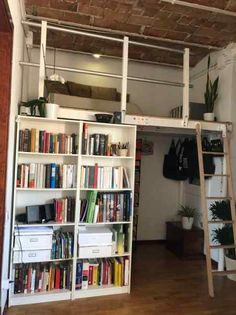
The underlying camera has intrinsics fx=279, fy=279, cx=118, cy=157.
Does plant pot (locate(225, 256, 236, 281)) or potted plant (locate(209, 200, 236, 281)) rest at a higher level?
potted plant (locate(209, 200, 236, 281))

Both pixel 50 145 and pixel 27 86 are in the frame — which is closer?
pixel 50 145

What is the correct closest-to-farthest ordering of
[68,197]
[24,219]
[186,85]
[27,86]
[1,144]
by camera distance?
[1,144]
[24,219]
[68,197]
[186,85]
[27,86]

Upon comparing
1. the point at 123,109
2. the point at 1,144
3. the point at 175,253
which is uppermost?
the point at 123,109

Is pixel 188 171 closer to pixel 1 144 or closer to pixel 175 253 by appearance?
A: pixel 175 253

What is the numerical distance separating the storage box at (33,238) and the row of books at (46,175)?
0.46 metres

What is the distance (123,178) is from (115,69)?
231 cm

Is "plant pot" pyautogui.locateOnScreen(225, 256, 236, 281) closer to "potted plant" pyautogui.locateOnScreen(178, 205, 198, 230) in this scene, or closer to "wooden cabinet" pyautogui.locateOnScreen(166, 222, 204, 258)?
"wooden cabinet" pyautogui.locateOnScreen(166, 222, 204, 258)

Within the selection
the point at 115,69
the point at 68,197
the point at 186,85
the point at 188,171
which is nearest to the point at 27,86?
the point at 115,69

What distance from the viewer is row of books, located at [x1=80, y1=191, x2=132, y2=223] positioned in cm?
311

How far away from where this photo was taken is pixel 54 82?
3.26 meters

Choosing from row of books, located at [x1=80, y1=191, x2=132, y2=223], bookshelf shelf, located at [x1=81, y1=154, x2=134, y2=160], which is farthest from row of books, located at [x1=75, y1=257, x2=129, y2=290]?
bookshelf shelf, located at [x1=81, y1=154, x2=134, y2=160]

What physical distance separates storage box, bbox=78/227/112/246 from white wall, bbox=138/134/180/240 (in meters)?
1.87

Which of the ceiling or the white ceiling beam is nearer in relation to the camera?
the white ceiling beam

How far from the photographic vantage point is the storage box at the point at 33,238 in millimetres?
2824
